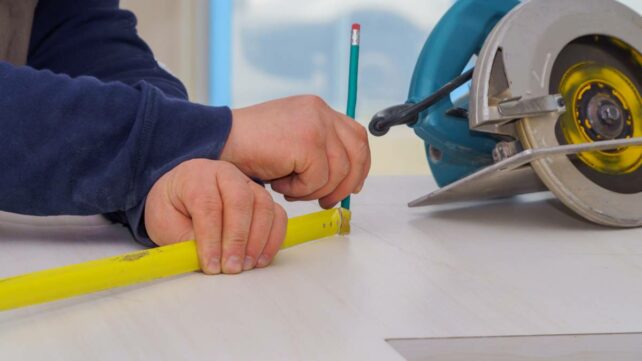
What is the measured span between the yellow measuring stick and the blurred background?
5.25 feet

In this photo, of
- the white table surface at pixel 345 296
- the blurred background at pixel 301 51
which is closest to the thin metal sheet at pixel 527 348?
the white table surface at pixel 345 296

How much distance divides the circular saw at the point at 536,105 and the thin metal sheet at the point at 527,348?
0.25 metres

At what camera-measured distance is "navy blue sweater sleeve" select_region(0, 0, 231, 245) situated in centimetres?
52

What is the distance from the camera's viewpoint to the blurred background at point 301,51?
81.8 inches

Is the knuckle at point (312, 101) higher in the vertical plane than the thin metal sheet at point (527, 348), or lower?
higher

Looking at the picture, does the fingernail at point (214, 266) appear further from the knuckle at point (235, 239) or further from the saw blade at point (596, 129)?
the saw blade at point (596, 129)

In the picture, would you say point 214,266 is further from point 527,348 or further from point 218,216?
point 527,348

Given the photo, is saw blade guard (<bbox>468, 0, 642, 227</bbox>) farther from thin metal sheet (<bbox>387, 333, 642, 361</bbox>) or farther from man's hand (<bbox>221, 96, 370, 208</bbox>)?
thin metal sheet (<bbox>387, 333, 642, 361</bbox>)

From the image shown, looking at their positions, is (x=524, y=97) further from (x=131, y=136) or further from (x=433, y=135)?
(x=131, y=136)

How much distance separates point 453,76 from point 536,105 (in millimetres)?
144

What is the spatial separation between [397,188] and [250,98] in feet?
4.17

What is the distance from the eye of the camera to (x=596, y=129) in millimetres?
681

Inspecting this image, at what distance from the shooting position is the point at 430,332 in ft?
1.21

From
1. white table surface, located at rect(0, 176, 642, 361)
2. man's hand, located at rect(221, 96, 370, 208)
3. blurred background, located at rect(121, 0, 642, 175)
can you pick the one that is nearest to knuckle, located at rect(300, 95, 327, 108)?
man's hand, located at rect(221, 96, 370, 208)
